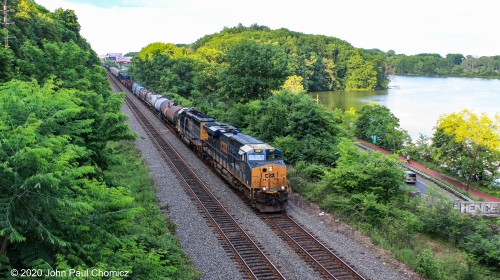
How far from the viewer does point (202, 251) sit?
17.1 m

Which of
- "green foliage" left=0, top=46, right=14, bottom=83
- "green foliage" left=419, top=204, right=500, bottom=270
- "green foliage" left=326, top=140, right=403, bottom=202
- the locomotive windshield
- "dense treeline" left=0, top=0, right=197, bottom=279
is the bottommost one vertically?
"green foliage" left=419, top=204, right=500, bottom=270

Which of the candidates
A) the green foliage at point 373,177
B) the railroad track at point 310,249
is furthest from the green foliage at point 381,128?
the railroad track at point 310,249

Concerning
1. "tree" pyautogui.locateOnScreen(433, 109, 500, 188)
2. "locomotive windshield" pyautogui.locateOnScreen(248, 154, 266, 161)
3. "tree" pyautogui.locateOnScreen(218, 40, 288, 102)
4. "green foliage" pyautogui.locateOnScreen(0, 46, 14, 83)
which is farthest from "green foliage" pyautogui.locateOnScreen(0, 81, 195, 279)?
"tree" pyautogui.locateOnScreen(433, 109, 500, 188)

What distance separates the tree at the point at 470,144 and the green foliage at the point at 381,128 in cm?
793

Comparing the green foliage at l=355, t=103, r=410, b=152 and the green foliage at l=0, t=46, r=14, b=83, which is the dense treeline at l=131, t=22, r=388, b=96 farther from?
the green foliage at l=0, t=46, r=14, b=83

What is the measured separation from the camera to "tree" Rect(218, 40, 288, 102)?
1807 inches

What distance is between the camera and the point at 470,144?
4162 centimetres

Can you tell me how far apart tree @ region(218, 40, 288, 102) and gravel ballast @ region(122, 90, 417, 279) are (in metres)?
20.5

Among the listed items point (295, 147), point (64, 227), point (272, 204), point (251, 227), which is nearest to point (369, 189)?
point (272, 204)

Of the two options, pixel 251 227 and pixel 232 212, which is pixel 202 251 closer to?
pixel 251 227

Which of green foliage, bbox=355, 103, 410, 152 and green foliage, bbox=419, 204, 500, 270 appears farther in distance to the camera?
green foliage, bbox=355, 103, 410, 152

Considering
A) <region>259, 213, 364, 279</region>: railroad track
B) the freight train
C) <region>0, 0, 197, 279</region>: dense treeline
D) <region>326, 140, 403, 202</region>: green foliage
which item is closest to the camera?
<region>0, 0, 197, 279</region>: dense treeline

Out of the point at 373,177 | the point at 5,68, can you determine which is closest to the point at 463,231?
the point at 373,177

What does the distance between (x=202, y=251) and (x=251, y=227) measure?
356 centimetres
